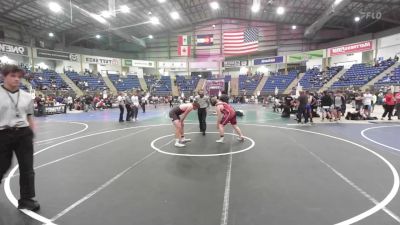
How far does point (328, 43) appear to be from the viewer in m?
41.0

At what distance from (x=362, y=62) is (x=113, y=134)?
35408 mm

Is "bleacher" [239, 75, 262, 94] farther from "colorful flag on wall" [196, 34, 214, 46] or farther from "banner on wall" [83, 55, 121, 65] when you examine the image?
"banner on wall" [83, 55, 121, 65]

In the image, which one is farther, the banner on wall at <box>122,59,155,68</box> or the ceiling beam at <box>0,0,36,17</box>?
the banner on wall at <box>122,59,155,68</box>

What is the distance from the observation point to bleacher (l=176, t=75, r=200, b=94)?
43.3 metres

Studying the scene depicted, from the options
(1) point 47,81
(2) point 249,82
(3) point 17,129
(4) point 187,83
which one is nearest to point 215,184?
(3) point 17,129

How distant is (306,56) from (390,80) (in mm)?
12054

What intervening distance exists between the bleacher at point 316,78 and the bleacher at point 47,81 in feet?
102

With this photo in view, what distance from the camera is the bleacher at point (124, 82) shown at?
40309 millimetres

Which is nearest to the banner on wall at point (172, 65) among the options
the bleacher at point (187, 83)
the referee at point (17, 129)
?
the bleacher at point (187, 83)

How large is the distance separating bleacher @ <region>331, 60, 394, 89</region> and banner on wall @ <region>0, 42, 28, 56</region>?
121 feet

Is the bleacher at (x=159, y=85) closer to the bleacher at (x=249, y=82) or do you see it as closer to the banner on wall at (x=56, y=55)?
the banner on wall at (x=56, y=55)

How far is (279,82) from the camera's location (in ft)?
128

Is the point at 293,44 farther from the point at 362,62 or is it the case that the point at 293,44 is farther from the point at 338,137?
the point at 338,137

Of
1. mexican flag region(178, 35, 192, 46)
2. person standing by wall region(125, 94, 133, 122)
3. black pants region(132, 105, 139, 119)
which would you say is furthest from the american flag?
person standing by wall region(125, 94, 133, 122)
